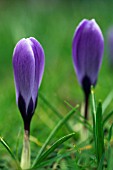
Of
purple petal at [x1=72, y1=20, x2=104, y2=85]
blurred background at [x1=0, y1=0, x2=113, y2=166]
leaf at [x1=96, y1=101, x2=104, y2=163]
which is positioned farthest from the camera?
blurred background at [x1=0, y1=0, x2=113, y2=166]

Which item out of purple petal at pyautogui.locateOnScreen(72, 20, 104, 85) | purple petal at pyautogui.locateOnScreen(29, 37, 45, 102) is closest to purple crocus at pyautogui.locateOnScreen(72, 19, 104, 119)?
purple petal at pyautogui.locateOnScreen(72, 20, 104, 85)

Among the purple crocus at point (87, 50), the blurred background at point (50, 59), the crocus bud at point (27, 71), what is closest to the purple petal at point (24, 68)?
the crocus bud at point (27, 71)

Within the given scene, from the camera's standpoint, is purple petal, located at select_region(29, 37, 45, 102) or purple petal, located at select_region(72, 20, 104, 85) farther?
purple petal, located at select_region(72, 20, 104, 85)

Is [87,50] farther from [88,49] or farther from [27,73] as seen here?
[27,73]

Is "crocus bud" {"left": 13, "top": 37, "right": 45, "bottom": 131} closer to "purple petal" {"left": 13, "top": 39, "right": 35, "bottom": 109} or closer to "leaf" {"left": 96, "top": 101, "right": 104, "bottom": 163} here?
"purple petal" {"left": 13, "top": 39, "right": 35, "bottom": 109}

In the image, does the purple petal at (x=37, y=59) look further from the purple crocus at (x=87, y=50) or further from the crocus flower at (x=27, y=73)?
the purple crocus at (x=87, y=50)

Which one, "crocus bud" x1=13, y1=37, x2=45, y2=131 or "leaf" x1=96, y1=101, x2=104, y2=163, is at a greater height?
"crocus bud" x1=13, y1=37, x2=45, y2=131

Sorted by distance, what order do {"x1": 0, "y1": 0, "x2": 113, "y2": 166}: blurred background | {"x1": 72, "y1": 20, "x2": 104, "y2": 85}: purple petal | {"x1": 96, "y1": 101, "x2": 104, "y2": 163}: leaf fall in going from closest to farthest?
{"x1": 96, "y1": 101, "x2": 104, "y2": 163}: leaf
{"x1": 72, "y1": 20, "x2": 104, "y2": 85}: purple petal
{"x1": 0, "y1": 0, "x2": 113, "y2": 166}: blurred background
